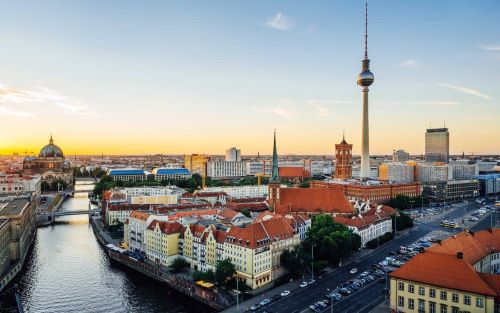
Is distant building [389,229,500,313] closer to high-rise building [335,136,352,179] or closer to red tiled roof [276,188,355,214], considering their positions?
red tiled roof [276,188,355,214]

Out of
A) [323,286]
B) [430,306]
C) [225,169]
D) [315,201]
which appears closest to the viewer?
[430,306]

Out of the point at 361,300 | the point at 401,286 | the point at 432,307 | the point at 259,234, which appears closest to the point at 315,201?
the point at 259,234

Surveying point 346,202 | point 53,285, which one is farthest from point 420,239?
point 53,285

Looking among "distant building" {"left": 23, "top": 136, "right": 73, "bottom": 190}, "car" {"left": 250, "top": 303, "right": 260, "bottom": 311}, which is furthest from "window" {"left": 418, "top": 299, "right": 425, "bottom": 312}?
"distant building" {"left": 23, "top": 136, "right": 73, "bottom": 190}

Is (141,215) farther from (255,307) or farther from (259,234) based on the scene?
(255,307)

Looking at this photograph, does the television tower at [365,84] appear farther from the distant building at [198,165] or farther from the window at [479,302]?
the window at [479,302]

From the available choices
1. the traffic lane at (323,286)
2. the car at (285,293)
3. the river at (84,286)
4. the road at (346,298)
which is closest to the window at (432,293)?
the road at (346,298)
